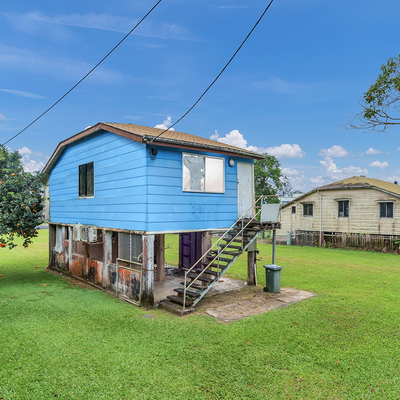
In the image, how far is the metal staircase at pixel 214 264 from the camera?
931cm

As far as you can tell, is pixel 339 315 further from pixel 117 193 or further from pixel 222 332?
pixel 117 193

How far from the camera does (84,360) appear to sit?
19.4ft

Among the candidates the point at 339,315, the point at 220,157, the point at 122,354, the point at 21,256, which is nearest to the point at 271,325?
the point at 339,315

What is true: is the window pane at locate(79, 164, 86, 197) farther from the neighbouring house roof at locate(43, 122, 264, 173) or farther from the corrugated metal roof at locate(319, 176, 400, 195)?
the corrugated metal roof at locate(319, 176, 400, 195)

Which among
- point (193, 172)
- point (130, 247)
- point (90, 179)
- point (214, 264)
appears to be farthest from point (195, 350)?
point (90, 179)

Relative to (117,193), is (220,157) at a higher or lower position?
higher

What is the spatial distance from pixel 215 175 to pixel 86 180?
557 cm

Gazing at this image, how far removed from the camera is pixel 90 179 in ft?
41.0

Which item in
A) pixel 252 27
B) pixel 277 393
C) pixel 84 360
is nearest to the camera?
pixel 277 393

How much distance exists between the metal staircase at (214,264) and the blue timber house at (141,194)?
51 centimetres

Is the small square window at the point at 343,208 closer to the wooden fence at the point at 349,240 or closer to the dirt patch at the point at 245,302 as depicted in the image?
the wooden fence at the point at 349,240

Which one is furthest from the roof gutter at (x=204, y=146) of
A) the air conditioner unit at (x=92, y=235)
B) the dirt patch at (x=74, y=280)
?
the dirt patch at (x=74, y=280)

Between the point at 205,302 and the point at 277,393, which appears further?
the point at 205,302

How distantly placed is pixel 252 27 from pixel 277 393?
819cm
